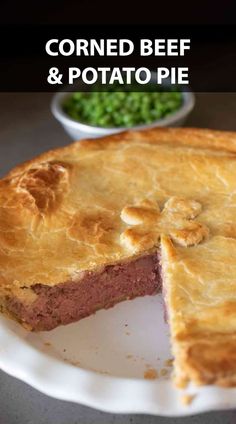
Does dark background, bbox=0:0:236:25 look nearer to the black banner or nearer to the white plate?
the black banner

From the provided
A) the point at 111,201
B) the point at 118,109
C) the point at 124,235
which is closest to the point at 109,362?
the point at 124,235

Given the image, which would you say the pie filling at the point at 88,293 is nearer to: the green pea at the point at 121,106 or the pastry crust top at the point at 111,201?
the pastry crust top at the point at 111,201

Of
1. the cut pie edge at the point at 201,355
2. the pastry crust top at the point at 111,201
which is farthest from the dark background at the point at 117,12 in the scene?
the cut pie edge at the point at 201,355

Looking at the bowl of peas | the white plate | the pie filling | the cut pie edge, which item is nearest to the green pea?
the bowl of peas

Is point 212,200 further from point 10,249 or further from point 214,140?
point 10,249

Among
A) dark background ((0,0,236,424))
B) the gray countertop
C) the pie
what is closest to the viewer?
dark background ((0,0,236,424))

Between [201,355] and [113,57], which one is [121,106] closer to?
[113,57]

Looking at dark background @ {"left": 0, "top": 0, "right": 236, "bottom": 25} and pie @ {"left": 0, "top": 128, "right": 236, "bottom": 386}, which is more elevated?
dark background @ {"left": 0, "top": 0, "right": 236, "bottom": 25}
